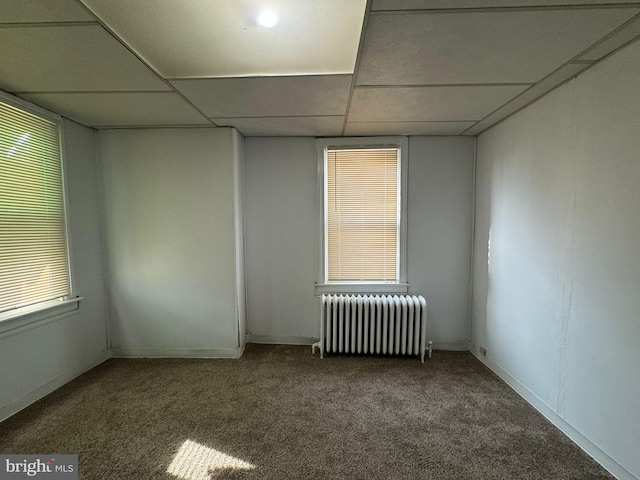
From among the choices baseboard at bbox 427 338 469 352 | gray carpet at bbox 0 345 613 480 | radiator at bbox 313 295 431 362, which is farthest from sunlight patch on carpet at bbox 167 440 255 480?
baseboard at bbox 427 338 469 352

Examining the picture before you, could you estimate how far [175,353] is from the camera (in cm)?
295

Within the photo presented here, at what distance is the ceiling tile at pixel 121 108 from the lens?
2068 millimetres

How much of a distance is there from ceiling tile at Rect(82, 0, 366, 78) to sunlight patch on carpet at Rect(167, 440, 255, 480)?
239 centimetres

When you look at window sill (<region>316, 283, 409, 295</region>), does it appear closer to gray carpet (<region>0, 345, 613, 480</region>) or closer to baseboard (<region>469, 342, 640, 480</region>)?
gray carpet (<region>0, 345, 613, 480</region>)

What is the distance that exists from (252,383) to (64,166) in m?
2.62

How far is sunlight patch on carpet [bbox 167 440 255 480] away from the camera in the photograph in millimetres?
1549

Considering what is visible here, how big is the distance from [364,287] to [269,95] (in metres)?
2.16

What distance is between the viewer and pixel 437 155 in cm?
305

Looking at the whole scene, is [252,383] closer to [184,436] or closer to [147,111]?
[184,436]

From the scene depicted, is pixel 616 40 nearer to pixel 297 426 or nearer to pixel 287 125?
pixel 287 125

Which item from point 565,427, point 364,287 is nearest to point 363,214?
point 364,287

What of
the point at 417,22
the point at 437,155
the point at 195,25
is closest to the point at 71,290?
the point at 195,25

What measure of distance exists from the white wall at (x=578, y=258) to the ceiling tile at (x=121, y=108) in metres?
2.79

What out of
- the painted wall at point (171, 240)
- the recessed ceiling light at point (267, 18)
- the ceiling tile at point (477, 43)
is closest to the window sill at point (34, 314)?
the painted wall at point (171, 240)
